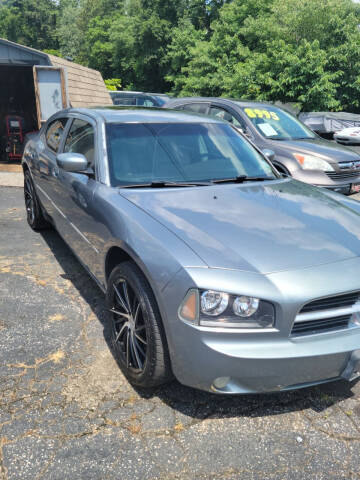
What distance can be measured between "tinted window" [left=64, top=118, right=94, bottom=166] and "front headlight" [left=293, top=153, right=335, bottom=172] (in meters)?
3.95

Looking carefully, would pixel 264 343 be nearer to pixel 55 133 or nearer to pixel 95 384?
pixel 95 384

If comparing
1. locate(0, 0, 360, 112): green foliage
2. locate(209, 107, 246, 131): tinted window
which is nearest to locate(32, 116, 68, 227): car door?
locate(209, 107, 246, 131): tinted window

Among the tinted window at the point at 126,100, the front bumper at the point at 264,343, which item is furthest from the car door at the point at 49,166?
the tinted window at the point at 126,100

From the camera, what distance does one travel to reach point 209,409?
2412mm

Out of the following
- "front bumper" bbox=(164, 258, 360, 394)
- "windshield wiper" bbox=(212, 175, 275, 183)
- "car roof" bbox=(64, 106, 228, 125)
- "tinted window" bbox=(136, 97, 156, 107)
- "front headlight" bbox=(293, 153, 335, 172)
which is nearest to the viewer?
"front bumper" bbox=(164, 258, 360, 394)

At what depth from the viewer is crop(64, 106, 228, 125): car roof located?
3525 millimetres

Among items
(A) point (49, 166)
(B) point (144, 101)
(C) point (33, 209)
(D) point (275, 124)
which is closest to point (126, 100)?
(B) point (144, 101)

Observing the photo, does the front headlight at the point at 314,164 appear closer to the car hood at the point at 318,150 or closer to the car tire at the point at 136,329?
the car hood at the point at 318,150

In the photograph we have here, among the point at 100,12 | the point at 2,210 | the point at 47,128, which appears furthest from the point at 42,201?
the point at 100,12

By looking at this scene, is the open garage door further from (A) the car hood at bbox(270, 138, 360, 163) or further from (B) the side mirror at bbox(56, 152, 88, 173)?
(B) the side mirror at bbox(56, 152, 88, 173)

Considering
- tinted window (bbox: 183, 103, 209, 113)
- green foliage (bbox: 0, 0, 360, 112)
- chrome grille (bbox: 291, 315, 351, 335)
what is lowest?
chrome grille (bbox: 291, 315, 351, 335)

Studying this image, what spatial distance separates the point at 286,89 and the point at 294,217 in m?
18.0

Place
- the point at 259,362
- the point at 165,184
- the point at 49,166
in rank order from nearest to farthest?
the point at 259,362, the point at 165,184, the point at 49,166

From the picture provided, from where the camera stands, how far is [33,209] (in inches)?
214
